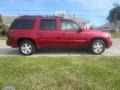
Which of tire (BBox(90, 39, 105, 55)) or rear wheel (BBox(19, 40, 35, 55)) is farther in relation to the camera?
tire (BBox(90, 39, 105, 55))

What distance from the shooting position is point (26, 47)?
48.2ft

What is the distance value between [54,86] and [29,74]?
103 centimetres

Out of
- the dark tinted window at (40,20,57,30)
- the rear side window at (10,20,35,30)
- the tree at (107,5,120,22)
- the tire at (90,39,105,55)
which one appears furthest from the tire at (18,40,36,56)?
the tree at (107,5,120,22)

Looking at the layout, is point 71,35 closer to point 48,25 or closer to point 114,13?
point 48,25

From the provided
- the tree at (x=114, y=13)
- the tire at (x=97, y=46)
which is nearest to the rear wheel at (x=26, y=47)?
the tire at (x=97, y=46)

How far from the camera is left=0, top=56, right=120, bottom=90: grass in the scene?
9336mm

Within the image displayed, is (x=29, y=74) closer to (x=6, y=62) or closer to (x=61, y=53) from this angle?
(x=6, y=62)

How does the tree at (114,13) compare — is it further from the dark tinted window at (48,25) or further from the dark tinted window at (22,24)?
the dark tinted window at (22,24)

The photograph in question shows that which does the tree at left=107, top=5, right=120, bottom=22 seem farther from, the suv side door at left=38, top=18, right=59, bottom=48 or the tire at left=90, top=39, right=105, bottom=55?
the suv side door at left=38, top=18, right=59, bottom=48

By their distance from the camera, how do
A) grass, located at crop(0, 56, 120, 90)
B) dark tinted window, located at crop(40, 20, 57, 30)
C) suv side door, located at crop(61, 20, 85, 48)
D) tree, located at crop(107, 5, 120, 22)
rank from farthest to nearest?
tree, located at crop(107, 5, 120, 22)
dark tinted window, located at crop(40, 20, 57, 30)
suv side door, located at crop(61, 20, 85, 48)
grass, located at crop(0, 56, 120, 90)

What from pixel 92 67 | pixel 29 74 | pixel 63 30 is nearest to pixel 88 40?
pixel 63 30

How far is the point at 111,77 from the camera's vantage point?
9.80 metres

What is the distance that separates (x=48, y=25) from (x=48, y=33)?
390 millimetres

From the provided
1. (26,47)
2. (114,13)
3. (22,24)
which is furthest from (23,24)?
(114,13)
